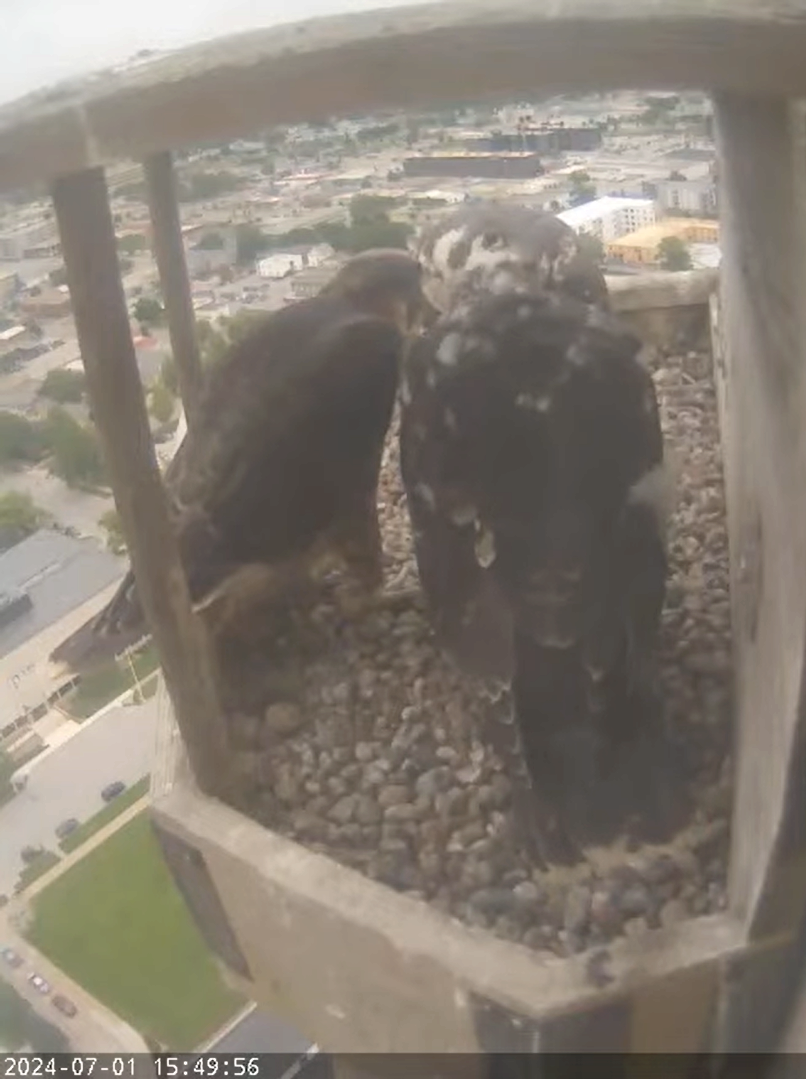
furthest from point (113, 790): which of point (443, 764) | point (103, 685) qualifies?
point (443, 764)

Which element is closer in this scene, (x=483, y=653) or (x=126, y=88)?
(x=126, y=88)

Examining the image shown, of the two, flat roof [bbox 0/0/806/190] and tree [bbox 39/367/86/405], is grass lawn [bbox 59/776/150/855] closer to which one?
tree [bbox 39/367/86/405]

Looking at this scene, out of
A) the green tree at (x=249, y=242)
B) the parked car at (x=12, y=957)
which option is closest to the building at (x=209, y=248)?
the green tree at (x=249, y=242)

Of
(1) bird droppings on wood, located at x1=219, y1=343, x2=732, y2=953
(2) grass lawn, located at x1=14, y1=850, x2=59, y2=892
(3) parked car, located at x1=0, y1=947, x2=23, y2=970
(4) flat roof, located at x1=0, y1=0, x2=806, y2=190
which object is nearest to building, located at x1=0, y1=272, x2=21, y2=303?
(4) flat roof, located at x1=0, y1=0, x2=806, y2=190

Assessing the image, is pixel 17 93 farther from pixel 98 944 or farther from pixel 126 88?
pixel 98 944

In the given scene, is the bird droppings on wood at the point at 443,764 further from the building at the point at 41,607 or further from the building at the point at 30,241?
the building at the point at 30,241

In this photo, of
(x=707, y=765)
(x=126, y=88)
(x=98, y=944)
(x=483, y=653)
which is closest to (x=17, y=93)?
(x=126, y=88)
